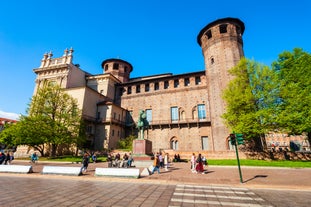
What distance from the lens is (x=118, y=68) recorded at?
4175cm

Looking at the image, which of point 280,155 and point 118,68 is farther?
point 118,68

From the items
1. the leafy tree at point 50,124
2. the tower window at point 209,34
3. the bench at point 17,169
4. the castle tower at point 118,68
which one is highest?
the tower window at point 209,34

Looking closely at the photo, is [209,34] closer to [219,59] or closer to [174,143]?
[219,59]

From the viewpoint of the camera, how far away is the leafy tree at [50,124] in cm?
2303

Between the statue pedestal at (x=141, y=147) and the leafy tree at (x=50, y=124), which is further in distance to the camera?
the leafy tree at (x=50, y=124)

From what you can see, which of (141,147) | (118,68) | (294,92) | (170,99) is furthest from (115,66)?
(294,92)

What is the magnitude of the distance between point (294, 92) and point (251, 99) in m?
4.42

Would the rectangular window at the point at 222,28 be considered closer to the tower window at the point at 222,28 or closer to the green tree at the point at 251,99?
the tower window at the point at 222,28

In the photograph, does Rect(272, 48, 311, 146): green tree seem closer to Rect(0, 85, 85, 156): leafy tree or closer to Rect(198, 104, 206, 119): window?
Rect(198, 104, 206, 119): window

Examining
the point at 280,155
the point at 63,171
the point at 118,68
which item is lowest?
the point at 63,171

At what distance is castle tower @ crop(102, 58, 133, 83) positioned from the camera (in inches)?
1622

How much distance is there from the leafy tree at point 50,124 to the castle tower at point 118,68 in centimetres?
1499

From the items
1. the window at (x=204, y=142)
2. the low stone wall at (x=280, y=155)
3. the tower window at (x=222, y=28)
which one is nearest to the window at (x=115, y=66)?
the tower window at (x=222, y=28)

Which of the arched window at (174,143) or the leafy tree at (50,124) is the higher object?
the leafy tree at (50,124)
